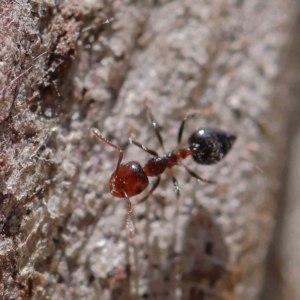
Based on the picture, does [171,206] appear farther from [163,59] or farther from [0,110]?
[0,110]

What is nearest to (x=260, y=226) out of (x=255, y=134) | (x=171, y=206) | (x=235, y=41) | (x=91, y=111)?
(x=255, y=134)

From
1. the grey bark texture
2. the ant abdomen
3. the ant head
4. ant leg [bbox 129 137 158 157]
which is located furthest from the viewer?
the ant abdomen

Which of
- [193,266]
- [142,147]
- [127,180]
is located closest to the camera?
[127,180]

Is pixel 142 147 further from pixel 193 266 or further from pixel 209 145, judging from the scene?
pixel 193 266

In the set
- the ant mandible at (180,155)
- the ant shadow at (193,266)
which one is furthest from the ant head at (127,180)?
the ant shadow at (193,266)

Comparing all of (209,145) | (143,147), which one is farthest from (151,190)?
(209,145)

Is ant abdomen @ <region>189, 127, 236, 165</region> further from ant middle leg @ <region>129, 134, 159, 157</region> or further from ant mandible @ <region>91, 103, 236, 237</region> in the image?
ant middle leg @ <region>129, 134, 159, 157</region>

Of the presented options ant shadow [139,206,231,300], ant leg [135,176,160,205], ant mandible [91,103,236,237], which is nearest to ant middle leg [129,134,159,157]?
ant mandible [91,103,236,237]
